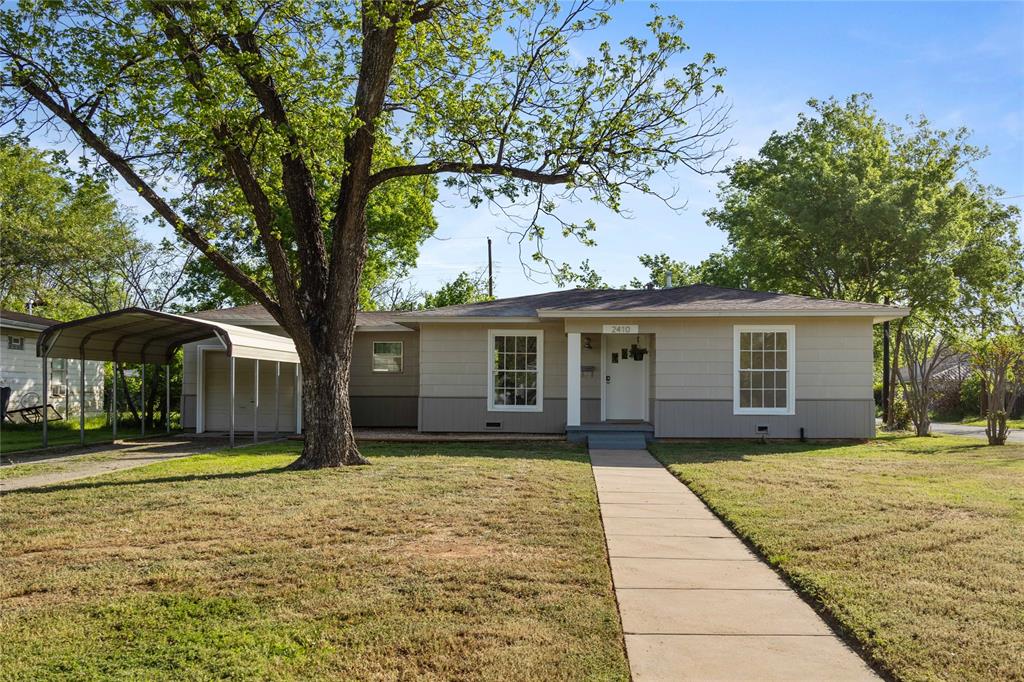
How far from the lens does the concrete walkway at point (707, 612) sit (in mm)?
3686

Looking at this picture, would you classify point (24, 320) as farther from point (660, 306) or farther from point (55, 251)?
point (660, 306)

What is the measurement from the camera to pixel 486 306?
1686 cm

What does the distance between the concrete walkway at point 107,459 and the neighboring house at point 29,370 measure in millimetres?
4783

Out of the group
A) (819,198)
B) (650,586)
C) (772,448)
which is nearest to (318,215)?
(650,586)

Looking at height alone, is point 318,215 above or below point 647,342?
above

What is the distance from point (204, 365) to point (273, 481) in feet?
33.9

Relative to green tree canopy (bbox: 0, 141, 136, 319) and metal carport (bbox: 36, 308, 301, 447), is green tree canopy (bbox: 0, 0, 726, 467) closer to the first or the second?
metal carport (bbox: 36, 308, 301, 447)

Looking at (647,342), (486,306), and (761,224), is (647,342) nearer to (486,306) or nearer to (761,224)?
(486,306)

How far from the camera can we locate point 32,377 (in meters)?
20.7

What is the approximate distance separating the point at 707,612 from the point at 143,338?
14.8 m

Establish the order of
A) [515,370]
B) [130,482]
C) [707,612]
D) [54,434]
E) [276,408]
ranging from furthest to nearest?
[276,408] → [54,434] → [515,370] → [130,482] → [707,612]

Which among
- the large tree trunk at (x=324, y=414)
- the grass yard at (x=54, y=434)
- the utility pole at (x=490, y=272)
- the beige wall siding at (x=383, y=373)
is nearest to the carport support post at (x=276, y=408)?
the beige wall siding at (x=383, y=373)

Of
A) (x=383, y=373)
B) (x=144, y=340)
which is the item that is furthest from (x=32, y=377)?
(x=383, y=373)

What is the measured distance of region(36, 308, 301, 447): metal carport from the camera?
44.2 feet
